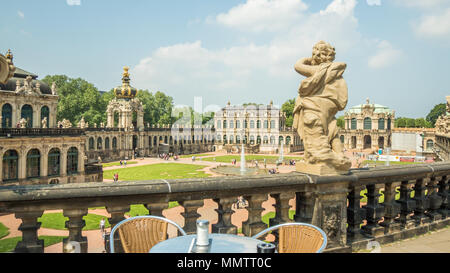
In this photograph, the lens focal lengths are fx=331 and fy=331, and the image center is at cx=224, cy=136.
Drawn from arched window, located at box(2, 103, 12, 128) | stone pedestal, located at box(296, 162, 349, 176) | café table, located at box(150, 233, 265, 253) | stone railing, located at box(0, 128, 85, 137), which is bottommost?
café table, located at box(150, 233, 265, 253)

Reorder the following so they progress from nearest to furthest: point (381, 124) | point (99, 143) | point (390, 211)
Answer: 1. point (390, 211)
2. point (99, 143)
3. point (381, 124)

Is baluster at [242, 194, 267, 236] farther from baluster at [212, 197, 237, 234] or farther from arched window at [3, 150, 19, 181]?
arched window at [3, 150, 19, 181]

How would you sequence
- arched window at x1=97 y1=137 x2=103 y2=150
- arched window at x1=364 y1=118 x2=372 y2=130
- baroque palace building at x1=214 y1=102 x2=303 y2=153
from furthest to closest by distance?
arched window at x1=364 y1=118 x2=372 y2=130
baroque palace building at x1=214 y1=102 x2=303 y2=153
arched window at x1=97 y1=137 x2=103 y2=150

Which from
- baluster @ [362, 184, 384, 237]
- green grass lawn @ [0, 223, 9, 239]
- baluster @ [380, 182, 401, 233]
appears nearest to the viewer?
baluster @ [362, 184, 384, 237]

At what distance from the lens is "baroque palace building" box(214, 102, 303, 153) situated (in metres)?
85.2

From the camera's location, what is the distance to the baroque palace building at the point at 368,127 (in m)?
93.1

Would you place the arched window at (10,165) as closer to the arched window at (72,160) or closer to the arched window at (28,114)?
the arched window at (72,160)

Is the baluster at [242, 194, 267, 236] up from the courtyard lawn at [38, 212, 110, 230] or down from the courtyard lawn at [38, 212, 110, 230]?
up

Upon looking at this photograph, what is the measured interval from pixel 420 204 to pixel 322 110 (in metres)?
3.29

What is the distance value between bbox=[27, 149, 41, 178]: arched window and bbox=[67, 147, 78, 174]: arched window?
3.35 meters

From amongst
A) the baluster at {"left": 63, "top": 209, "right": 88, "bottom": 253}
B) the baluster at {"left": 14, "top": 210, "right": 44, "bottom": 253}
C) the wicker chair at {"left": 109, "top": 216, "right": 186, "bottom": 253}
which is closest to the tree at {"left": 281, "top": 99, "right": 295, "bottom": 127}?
the wicker chair at {"left": 109, "top": 216, "right": 186, "bottom": 253}

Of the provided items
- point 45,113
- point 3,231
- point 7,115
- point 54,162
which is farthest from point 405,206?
point 45,113

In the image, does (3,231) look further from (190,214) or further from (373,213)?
(373,213)

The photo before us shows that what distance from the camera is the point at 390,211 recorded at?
6.16m
